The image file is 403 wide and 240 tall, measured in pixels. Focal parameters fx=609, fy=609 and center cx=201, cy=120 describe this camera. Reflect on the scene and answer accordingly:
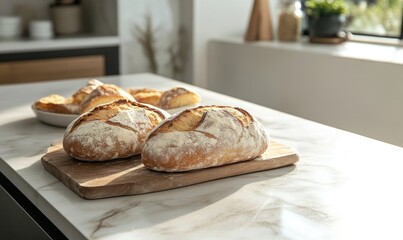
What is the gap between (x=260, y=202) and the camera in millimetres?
1020

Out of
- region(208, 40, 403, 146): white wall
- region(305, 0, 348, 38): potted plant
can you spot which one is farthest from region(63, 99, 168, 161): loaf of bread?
region(305, 0, 348, 38): potted plant

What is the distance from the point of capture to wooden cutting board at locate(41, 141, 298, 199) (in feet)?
3.40

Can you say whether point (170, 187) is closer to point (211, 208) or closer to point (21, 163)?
point (211, 208)

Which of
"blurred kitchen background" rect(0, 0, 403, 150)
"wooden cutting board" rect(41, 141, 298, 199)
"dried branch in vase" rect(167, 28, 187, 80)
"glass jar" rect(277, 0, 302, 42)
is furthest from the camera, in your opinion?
"dried branch in vase" rect(167, 28, 187, 80)

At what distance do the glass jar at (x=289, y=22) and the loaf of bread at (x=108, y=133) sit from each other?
7.32ft

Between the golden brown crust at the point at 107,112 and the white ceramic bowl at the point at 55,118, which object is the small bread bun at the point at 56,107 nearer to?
the white ceramic bowl at the point at 55,118

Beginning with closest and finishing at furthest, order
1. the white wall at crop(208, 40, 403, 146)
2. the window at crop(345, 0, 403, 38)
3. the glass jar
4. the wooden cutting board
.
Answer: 1. the wooden cutting board
2. the white wall at crop(208, 40, 403, 146)
3. the glass jar
4. the window at crop(345, 0, 403, 38)

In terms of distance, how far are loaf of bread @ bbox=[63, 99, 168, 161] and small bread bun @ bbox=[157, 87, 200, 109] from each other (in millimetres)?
330

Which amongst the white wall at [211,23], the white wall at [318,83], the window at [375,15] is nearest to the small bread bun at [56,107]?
the white wall at [318,83]

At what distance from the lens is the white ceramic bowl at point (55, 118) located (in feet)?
4.89

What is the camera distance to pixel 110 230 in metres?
0.90

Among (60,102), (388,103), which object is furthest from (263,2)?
(60,102)

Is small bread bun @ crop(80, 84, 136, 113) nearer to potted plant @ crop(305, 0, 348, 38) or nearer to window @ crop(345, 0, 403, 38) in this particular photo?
potted plant @ crop(305, 0, 348, 38)

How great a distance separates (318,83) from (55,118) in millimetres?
1618
